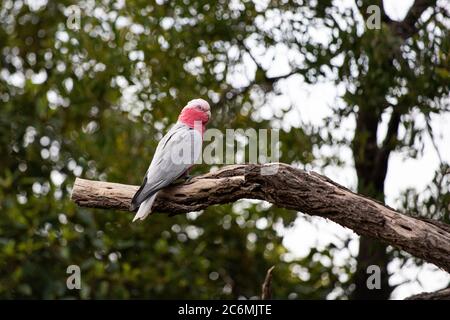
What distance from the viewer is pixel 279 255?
7746 mm

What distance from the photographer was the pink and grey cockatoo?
16.3 feet

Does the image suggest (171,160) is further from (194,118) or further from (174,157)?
(194,118)

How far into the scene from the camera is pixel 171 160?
204 inches

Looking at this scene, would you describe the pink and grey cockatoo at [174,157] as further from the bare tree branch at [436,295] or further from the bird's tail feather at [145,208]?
the bare tree branch at [436,295]

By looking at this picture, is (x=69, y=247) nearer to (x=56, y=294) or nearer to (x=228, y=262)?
(x=56, y=294)

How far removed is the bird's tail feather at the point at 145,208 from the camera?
4.98m

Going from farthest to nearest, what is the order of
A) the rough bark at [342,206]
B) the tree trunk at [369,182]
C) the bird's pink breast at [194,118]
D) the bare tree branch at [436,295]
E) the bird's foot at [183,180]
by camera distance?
the tree trunk at [369,182] < the bird's pink breast at [194,118] < the bare tree branch at [436,295] < the bird's foot at [183,180] < the rough bark at [342,206]

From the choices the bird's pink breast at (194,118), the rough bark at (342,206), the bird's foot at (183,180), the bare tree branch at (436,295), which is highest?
the bird's pink breast at (194,118)

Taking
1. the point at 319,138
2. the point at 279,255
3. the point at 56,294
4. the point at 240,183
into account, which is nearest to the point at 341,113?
the point at 319,138

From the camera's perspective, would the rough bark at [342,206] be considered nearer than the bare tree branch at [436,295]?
Yes

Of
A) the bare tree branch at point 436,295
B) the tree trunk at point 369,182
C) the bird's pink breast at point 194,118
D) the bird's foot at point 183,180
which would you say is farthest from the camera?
the tree trunk at point 369,182

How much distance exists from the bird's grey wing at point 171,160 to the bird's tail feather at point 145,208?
0.16 feet

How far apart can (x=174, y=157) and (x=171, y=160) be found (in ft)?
0.15

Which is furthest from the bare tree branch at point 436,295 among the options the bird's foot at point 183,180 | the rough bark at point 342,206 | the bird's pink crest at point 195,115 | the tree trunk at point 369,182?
the bird's pink crest at point 195,115
